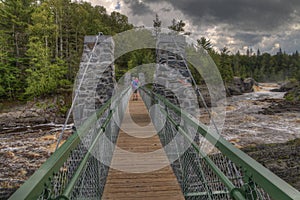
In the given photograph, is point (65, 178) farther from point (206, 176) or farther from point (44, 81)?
point (44, 81)

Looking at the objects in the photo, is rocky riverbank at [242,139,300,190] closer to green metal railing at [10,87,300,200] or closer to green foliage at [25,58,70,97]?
green metal railing at [10,87,300,200]

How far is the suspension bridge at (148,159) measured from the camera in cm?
114

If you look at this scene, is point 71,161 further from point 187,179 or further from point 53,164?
point 187,179

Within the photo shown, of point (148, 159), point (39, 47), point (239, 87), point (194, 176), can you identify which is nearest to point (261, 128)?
point (148, 159)

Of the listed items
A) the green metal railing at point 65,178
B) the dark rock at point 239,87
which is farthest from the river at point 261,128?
Answer: the dark rock at point 239,87

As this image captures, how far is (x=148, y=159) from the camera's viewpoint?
392 centimetres

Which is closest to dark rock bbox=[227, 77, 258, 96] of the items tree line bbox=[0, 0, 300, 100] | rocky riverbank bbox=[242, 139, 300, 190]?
tree line bbox=[0, 0, 300, 100]

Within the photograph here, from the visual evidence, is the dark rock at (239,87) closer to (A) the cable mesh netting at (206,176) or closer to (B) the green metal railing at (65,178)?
(A) the cable mesh netting at (206,176)

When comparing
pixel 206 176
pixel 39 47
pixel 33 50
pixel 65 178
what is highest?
pixel 39 47

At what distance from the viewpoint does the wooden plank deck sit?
8.94 ft

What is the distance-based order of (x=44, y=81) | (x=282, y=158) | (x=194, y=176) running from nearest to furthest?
1. (x=194, y=176)
2. (x=282, y=158)
3. (x=44, y=81)

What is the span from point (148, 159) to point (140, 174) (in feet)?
2.19

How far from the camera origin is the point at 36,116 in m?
16.7

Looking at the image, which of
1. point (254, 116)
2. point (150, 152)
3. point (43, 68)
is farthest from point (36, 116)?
point (254, 116)
